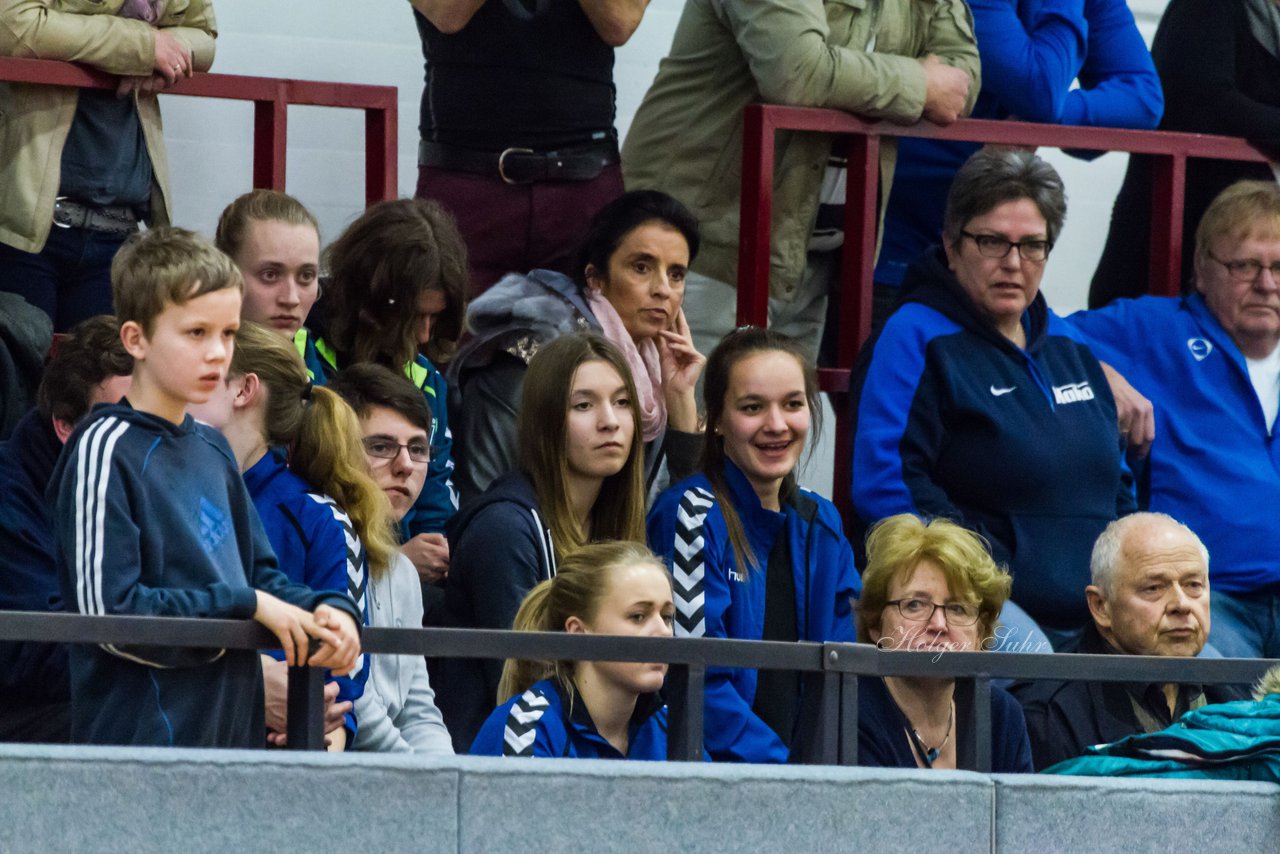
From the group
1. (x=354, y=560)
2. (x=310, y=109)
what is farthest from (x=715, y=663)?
(x=310, y=109)

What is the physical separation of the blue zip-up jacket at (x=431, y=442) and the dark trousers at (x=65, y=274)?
23.8 inches

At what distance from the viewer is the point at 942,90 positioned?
6559 mm

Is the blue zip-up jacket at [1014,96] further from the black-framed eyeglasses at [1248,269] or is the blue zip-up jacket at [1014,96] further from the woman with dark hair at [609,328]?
the woman with dark hair at [609,328]

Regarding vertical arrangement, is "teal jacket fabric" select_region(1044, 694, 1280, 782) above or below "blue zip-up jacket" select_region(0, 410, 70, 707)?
below

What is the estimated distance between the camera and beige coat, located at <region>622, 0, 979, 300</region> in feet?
20.9

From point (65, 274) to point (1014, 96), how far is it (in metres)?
2.78

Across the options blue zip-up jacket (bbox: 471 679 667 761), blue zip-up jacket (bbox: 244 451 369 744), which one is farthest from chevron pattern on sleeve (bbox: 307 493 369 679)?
blue zip-up jacket (bbox: 471 679 667 761)

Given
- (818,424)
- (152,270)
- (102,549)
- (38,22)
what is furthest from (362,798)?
(38,22)

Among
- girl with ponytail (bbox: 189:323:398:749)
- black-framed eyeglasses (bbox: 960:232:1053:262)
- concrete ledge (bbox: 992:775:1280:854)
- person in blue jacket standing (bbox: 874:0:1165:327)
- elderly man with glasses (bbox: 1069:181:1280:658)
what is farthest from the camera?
person in blue jacket standing (bbox: 874:0:1165:327)

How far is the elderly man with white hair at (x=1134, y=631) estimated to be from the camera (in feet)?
17.4

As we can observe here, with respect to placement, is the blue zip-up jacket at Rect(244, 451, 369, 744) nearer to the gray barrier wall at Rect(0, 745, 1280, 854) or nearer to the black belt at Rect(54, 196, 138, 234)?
the gray barrier wall at Rect(0, 745, 1280, 854)

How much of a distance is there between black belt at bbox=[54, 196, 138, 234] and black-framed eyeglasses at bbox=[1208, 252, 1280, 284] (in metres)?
3.00

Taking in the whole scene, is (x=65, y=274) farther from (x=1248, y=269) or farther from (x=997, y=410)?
(x=1248, y=269)

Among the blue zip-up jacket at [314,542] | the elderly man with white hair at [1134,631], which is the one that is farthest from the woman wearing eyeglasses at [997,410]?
the blue zip-up jacket at [314,542]
